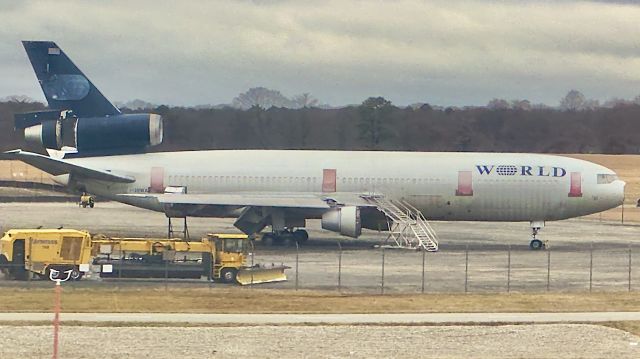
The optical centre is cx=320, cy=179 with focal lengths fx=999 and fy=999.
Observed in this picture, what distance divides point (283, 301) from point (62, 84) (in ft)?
82.0

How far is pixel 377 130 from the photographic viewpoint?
10688 centimetres

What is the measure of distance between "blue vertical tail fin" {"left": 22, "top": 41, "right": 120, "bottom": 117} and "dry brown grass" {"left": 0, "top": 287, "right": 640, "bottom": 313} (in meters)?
20.2

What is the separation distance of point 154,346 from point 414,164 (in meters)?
27.5

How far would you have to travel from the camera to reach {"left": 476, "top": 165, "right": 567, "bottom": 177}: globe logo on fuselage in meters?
47.1

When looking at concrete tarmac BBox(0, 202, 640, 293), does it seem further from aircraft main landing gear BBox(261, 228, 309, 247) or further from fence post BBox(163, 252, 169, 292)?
fence post BBox(163, 252, 169, 292)

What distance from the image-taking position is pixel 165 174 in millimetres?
47531

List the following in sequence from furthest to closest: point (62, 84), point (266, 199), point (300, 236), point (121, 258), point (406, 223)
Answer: point (62, 84)
point (300, 236)
point (266, 199)
point (406, 223)
point (121, 258)

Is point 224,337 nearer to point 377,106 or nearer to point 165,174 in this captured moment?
point 165,174

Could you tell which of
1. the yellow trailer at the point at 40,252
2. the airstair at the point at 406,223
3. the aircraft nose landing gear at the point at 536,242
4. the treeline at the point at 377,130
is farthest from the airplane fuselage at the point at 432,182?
the treeline at the point at 377,130

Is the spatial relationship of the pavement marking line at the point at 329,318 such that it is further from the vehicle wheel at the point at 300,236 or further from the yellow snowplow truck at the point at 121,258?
the vehicle wheel at the point at 300,236

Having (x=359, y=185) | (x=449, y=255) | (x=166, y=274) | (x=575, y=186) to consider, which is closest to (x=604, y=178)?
(x=575, y=186)

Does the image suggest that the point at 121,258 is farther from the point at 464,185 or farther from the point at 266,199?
the point at 464,185

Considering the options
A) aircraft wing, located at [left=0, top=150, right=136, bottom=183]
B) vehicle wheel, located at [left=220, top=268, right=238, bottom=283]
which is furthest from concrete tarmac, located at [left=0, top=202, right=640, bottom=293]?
aircraft wing, located at [left=0, top=150, right=136, bottom=183]

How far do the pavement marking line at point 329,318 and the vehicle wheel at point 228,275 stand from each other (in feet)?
22.4
